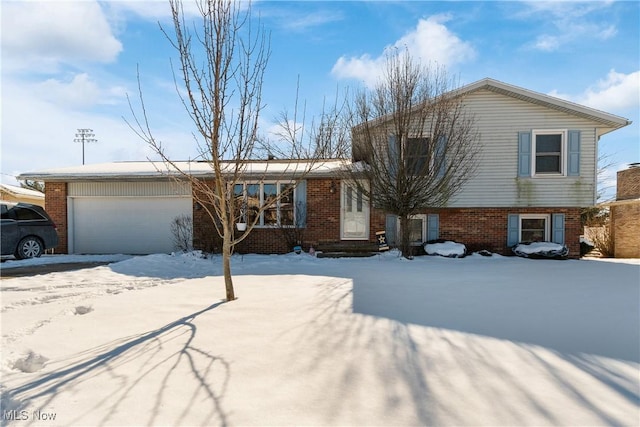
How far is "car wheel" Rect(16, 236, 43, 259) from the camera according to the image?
9.71 meters

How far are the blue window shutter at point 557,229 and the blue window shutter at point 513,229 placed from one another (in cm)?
113

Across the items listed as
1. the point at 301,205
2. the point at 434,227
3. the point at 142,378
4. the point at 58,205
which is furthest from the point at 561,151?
the point at 58,205

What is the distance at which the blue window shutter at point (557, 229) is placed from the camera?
11195 millimetres

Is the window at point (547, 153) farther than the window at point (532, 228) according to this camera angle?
No

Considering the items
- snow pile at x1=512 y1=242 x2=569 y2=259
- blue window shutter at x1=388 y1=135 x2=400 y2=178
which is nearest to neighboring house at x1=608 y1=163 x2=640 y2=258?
snow pile at x1=512 y1=242 x2=569 y2=259

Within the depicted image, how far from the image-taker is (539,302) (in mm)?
5020

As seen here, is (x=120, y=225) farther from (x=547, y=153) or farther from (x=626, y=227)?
(x=626, y=227)

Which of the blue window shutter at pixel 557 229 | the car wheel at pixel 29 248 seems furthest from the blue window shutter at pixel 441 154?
the car wheel at pixel 29 248

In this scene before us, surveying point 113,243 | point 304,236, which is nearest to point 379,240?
point 304,236

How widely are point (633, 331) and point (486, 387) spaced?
265cm

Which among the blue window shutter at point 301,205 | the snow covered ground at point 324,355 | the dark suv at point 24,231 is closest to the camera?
the snow covered ground at point 324,355

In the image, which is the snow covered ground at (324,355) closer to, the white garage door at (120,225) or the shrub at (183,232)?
the shrub at (183,232)

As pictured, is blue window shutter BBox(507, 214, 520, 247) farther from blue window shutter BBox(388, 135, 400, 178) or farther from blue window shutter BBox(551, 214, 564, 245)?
blue window shutter BBox(388, 135, 400, 178)

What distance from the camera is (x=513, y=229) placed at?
11.4 metres
